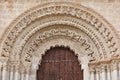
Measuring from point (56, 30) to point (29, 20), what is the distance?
2.51 feet

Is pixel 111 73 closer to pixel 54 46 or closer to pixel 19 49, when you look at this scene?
pixel 54 46

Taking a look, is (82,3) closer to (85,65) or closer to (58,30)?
(58,30)

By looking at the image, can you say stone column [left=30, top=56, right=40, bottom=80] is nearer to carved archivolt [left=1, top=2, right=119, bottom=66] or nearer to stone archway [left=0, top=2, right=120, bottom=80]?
stone archway [left=0, top=2, right=120, bottom=80]

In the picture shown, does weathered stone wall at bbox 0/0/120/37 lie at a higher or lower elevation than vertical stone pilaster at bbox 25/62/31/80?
higher

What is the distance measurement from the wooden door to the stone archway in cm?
18

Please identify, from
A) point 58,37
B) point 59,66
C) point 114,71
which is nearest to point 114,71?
Answer: point 114,71

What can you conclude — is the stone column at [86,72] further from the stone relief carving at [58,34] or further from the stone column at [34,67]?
the stone column at [34,67]

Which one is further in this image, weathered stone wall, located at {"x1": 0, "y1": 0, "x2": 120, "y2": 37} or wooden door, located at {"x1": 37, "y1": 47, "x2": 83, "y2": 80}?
wooden door, located at {"x1": 37, "y1": 47, "x2": 83, "y2": 80}

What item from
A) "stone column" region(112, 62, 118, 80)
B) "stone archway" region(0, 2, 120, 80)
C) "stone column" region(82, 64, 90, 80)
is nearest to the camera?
"stone column" region(112, 62, 118, 80)

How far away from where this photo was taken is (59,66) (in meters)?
8.16

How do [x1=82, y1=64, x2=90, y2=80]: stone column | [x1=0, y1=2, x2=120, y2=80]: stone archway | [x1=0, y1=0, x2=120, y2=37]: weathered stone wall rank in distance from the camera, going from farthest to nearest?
[x1=82, y1=64, x2=90, y2=80]: stone column
[x1=0, y1=0, x2=120, y2=37]: weathered stone wall
[x1=0, y1=2, x2=120, y2=80]: stone archway

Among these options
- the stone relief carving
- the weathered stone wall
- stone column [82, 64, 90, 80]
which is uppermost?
the weathered stone wall

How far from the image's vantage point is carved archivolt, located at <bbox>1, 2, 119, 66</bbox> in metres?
Answer: 7.79

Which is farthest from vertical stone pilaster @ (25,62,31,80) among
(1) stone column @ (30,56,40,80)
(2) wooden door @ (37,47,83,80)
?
(2) wooden door @ (37,47,83,80)
